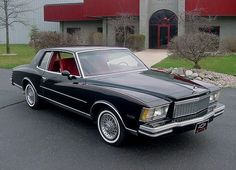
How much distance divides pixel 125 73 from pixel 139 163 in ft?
6.52

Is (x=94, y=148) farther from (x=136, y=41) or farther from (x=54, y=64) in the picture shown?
(x=136, y=41)

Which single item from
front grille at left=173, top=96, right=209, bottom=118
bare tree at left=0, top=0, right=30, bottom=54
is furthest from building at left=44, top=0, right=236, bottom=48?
front grille at left=173, top=96, right=209, bottom=118

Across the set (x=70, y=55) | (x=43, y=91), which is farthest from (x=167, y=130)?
(x=43, y=91)

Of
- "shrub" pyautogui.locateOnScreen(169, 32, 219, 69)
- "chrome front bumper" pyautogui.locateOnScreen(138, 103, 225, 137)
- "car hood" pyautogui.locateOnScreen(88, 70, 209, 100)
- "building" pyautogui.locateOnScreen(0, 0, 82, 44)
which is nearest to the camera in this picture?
"chrome front bumper" pyautogui.locateOnScreen(138, 103, 225, 137)

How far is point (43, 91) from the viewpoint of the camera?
7145 millimetres

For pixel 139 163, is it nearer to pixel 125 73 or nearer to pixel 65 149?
pixel 65 149

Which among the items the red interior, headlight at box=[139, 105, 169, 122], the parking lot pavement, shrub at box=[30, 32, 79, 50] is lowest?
the parking lot pavement

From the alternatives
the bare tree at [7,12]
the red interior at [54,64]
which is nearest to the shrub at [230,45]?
the bare tree at [7,12]

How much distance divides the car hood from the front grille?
8 cm

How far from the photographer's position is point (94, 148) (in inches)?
209

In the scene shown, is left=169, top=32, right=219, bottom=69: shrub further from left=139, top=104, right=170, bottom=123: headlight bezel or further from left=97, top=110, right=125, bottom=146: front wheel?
left=139, top=104, right=170, bottom=123: headlight bezel

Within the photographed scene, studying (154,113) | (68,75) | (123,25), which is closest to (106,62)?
(68,75)

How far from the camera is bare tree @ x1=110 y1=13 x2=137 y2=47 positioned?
29.6 m

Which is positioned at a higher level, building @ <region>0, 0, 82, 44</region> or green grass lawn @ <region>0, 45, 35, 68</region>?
building @ <region>0, 0, 82, 44</region>
